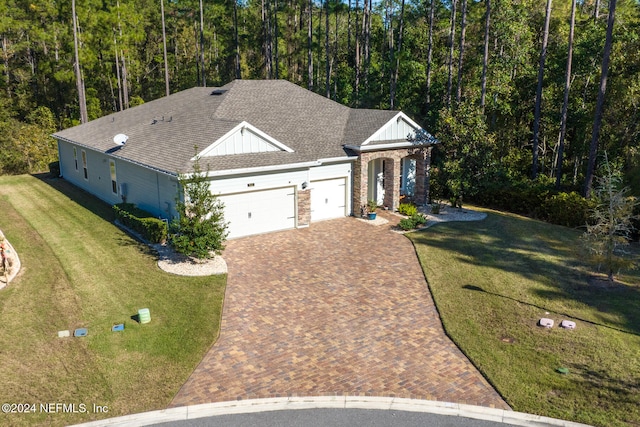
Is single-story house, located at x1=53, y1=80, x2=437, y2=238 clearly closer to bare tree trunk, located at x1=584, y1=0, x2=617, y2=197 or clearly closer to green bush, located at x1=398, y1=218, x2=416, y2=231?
green bush, located at x1=398, y1=218, x2=416, y2=231

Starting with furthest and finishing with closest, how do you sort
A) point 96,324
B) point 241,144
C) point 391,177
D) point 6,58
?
point 6,58
point 391,177
point 241,144
point 96,324

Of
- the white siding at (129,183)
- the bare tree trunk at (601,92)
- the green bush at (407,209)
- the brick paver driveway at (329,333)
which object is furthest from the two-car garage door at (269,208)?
the bare tree trunk at (601,92)

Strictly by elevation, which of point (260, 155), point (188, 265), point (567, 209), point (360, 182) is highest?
point (260, 155)

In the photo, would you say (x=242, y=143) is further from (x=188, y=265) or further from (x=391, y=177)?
(x=391, y=177)

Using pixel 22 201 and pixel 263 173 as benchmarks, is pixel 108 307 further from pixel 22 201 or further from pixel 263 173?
pixel 22 201

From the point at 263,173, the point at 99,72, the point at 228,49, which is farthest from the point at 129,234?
the point at 228,49

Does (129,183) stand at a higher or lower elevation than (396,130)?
lower

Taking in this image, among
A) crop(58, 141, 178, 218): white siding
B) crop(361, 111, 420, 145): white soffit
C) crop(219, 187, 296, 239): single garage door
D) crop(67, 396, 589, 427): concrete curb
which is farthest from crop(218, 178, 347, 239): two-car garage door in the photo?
crop(67, 396, 589, 427): concrete curb

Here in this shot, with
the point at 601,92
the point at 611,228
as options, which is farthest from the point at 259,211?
the point at 601,92
